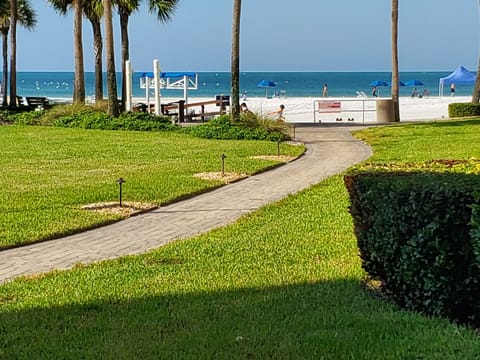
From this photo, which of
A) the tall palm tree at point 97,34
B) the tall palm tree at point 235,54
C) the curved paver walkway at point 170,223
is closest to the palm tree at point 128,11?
the tall palm tree at point 97,34

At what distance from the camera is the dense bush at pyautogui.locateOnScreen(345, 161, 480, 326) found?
208 inches

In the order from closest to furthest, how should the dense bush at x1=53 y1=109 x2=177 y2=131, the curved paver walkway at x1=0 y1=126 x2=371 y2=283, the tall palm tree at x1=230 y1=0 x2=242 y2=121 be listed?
1. the curved paver walkway at x1=0 y1=126 x2=371 y2=283
2. the tall palm tree at x1=230 y1=0 x2=242 y2=121
3. the dense bush at x1=53 y1=109 x2=177 y2=131

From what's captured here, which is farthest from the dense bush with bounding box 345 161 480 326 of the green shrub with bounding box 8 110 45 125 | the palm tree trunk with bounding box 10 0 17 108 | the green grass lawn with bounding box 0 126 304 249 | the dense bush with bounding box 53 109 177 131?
the palm tree trunk with bounding box 10 0 17 108

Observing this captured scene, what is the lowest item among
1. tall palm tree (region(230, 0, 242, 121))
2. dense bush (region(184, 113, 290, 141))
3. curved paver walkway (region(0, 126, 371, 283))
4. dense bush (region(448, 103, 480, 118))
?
curved paver walkway (region(0, 126, 371, 283))

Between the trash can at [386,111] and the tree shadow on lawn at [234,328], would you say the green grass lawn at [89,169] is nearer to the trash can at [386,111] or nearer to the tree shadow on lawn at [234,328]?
the tree shadow on lawn at [234,328]

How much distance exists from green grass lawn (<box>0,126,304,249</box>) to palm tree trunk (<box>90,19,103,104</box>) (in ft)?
28.1

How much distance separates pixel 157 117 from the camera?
29.9 metres

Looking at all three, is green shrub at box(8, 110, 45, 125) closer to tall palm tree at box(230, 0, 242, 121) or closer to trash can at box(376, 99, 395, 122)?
tall palm tree at box(230, 0, 242, 121)

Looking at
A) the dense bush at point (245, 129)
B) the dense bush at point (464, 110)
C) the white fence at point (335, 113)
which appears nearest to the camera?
the dense bush at point (245, 129)

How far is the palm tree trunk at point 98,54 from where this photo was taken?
3701cm

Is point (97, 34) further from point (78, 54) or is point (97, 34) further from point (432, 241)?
point (432, 241)

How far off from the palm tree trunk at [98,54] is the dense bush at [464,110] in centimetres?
1518

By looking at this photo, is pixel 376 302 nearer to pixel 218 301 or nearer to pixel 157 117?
pixel 218 301

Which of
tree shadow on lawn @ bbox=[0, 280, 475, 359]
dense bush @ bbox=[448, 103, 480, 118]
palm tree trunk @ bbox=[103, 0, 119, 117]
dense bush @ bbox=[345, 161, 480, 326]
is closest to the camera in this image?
tree shadow on lawn @ bbox=[0, 280, 475, 359]
